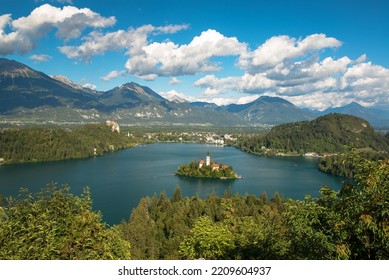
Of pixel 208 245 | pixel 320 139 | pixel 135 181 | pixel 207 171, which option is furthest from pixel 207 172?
pixel 320 139

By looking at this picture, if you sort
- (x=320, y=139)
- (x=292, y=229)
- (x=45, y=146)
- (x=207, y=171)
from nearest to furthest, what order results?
(x=292, y=229) < (x=207, y=171) < (x=45, y=146) < (x=320, y=139)

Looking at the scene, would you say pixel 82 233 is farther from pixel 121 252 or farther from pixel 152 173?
pixel 152 173

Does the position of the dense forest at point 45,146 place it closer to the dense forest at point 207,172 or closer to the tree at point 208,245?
the dense forest at point 207,172

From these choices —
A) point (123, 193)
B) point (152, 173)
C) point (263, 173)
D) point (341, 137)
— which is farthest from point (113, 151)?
point (341, 137)

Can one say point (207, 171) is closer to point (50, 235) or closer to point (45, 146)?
point (45, 146)

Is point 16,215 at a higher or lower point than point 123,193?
Answer: higher

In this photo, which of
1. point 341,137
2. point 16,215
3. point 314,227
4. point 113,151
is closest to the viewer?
point 314,227

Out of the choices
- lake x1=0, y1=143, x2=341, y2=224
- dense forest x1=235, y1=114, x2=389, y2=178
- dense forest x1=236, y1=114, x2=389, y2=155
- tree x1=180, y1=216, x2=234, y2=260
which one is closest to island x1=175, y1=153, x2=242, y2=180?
lake x1=0, y1=143, x2=341, y2=224
